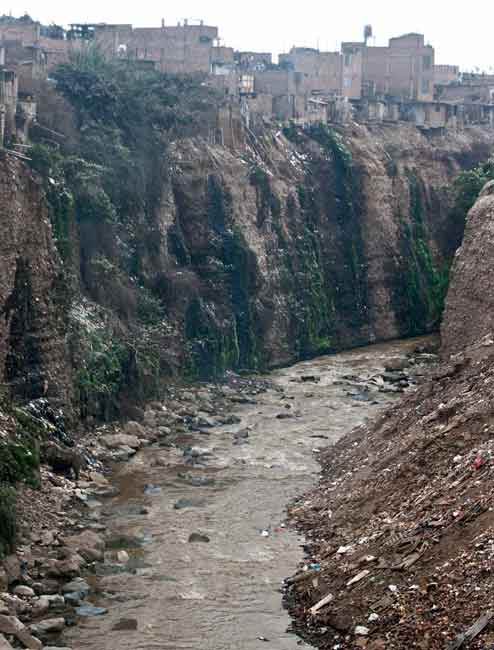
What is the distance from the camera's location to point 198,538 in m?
23.2

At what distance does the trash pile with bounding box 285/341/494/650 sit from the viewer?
55.7 ft

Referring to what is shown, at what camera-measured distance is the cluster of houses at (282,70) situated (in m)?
49.1

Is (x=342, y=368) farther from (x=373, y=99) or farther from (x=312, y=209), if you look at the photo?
(x=373, y=99)

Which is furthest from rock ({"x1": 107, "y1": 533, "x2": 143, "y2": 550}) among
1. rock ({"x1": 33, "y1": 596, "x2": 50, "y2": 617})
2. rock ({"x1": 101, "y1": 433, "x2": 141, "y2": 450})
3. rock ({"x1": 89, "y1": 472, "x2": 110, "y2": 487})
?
rock ({"x1": 101, "y1": 433, "x2": 141, "y2": 450})

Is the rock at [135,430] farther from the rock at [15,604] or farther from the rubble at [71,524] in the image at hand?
the rock at [15,604]

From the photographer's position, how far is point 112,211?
3738cm

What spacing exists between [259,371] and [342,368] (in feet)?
9.03

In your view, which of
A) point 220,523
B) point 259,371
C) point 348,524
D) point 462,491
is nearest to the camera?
point 462,491

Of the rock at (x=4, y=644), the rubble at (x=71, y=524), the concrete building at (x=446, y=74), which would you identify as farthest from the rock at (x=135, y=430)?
the concrete building at (x=446, y=74)

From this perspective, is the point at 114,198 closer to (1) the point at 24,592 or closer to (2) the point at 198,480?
(2) the point at 198,480

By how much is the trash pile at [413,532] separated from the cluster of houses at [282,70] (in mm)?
22109

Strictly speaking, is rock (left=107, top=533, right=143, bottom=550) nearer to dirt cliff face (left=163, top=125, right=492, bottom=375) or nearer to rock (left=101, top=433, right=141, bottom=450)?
rock (left=101, top=433, right=141, bottom=450)

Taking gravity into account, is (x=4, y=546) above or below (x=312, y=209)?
below

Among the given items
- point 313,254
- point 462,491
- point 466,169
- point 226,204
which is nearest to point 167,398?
point 226,204
